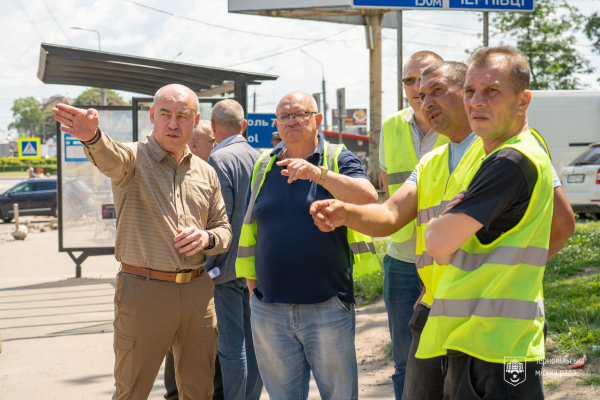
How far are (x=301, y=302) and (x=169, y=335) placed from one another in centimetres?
92

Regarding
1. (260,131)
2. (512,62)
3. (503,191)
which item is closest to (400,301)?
(503,191)

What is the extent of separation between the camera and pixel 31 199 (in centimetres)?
2489

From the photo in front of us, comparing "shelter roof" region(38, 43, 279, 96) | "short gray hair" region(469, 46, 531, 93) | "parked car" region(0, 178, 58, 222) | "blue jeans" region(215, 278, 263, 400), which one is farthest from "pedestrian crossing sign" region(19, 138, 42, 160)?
"short gray hair" region(469, 46, 531, 93)

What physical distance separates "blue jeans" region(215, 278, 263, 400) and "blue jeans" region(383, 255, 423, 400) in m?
1.15

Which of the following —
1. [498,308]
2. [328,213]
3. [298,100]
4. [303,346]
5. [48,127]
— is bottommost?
[303,346]

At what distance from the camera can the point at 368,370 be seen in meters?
5.18

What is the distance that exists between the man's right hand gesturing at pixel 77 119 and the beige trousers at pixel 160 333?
901 millimetres

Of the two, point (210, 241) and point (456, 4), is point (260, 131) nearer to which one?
point (456, 4)

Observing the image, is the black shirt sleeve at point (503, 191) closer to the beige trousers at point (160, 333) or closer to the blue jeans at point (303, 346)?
the blue jeans at point (303, 346)

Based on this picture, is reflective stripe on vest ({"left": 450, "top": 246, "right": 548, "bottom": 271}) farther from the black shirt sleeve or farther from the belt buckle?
the belt buckle

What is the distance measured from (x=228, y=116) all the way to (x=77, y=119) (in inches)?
66.3

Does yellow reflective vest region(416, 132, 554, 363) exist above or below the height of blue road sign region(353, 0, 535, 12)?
below

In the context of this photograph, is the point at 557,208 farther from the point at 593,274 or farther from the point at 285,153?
the point at 593,274

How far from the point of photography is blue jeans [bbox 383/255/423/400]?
10.6 feet
